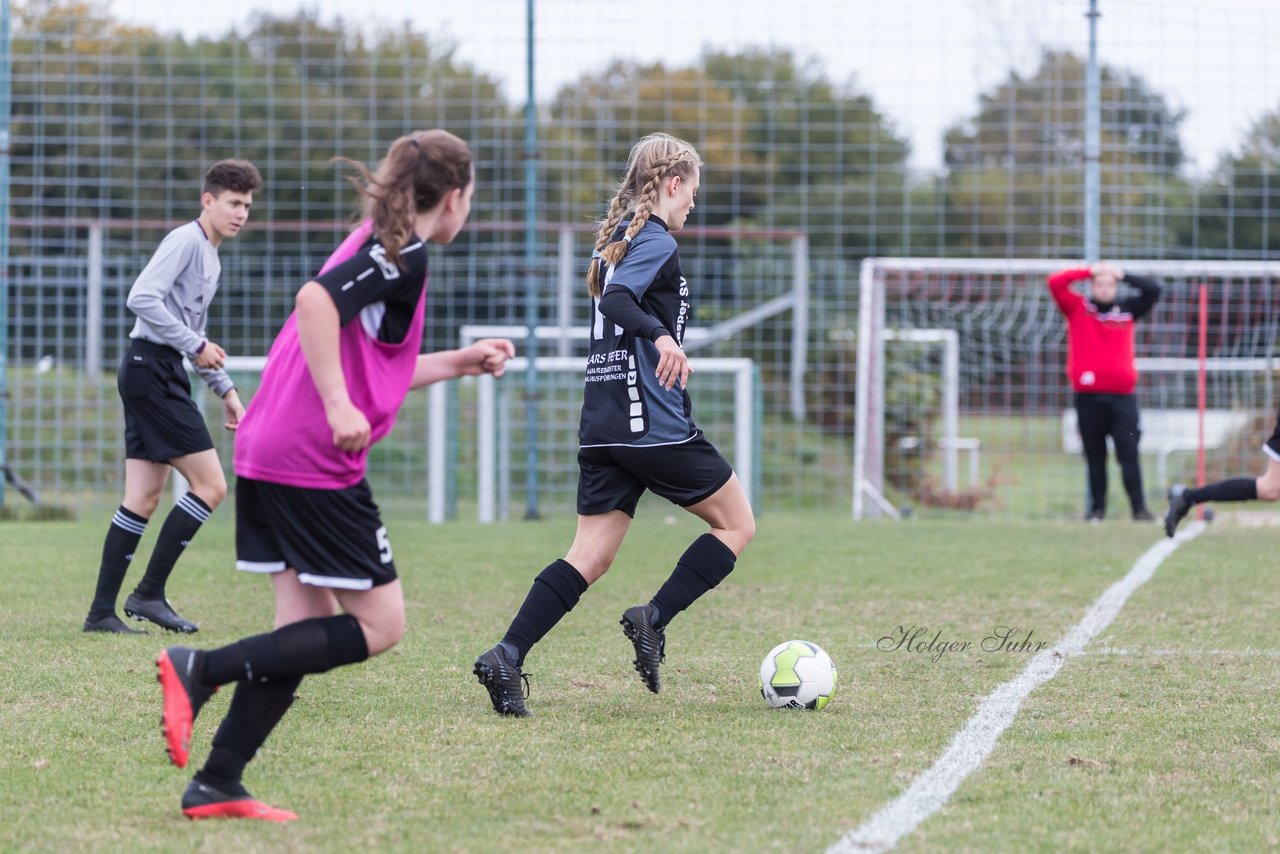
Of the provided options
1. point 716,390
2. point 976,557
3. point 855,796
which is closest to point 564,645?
point 855,796

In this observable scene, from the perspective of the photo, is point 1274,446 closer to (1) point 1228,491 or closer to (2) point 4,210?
(1) point 1228,491

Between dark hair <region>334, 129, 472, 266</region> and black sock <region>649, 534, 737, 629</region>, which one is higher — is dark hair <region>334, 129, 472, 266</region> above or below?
above

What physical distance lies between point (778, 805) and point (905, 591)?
13.8 ft

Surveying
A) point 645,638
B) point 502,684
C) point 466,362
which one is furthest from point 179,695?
point 645,638

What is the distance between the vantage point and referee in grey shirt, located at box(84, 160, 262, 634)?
19.7ft

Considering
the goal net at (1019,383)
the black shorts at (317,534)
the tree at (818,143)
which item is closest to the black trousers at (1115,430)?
the goal net at (1019,383)

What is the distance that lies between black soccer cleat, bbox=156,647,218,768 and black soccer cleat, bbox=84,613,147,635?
2760 millimetres

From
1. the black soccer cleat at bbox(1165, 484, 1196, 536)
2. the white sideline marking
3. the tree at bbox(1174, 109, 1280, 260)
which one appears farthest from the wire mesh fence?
the white sideline marking

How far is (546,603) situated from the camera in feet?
15.4

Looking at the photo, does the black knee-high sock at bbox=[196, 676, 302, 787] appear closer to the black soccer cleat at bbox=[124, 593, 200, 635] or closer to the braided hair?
the braided hair

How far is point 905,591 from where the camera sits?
294 inches

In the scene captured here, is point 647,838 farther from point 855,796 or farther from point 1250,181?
point 1250,181

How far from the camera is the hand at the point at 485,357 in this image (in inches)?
137

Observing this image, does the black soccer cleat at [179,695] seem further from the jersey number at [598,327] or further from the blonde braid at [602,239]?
the blonde braid at [602,239]
